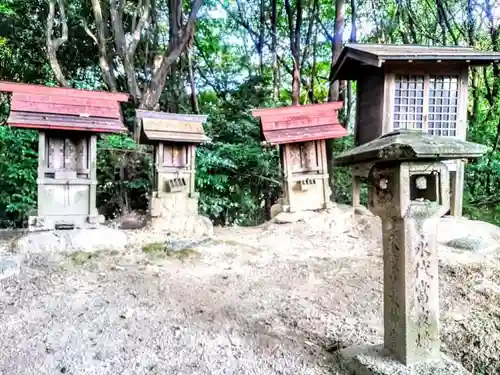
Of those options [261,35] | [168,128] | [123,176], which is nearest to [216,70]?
[261,35]

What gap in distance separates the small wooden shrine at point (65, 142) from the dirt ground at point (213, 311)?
46.3 inches

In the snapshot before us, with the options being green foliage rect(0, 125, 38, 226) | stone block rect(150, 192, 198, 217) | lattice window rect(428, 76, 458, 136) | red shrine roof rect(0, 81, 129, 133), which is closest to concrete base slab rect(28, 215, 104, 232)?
stone block rect(150, 192, 198, 217)

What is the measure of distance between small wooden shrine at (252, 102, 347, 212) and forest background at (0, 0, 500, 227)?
1879 mm

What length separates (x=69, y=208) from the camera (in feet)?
21.9

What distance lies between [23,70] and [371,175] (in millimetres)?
12076

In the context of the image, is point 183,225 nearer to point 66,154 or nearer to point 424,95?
point 66,154

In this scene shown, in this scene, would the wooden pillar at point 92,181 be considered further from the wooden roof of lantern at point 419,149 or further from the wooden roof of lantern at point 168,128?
the wooden roof of lantern at point 419,149

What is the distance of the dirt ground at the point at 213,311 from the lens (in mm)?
2953

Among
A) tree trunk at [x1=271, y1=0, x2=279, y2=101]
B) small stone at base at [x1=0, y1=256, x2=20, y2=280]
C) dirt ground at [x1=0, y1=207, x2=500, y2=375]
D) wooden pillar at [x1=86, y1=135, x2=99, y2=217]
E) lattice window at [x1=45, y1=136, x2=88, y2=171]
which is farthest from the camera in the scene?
tree trunk at [x1=271, y1=0, x2=279, y2=101]

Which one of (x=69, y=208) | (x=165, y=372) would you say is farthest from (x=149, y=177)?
(x=165, y=372)

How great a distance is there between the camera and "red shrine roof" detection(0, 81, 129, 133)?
20.3 ft

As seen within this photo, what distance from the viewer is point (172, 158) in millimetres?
7660

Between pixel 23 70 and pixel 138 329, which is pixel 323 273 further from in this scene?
pixel 23 70

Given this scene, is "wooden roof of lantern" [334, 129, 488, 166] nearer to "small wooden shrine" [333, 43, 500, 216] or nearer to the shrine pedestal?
the shrine pedestal
